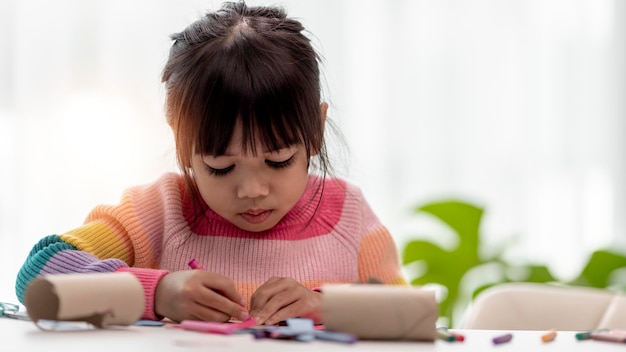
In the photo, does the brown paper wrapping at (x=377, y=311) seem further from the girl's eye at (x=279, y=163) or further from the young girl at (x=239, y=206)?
the girl's eye at (x=279, y=163)

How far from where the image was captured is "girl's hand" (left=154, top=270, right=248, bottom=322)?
3.02 feet

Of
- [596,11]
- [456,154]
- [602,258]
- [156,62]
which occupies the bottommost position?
[602,258]

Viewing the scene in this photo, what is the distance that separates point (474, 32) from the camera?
2.72 meters

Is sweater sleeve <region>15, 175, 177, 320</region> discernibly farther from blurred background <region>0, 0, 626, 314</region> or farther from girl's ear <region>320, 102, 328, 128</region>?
blurred background <region>0, 0, 626, 314</region>

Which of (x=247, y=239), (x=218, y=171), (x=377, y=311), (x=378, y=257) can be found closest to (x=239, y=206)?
(x=218, y=171)

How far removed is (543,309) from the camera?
1293 millimetres

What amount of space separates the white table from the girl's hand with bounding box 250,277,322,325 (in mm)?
165

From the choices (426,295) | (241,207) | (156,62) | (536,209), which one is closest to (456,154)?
(536,209)

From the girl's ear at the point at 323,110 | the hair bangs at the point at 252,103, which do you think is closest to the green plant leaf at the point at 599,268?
the girl's ear at the point at 323,110

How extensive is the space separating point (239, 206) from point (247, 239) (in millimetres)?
161

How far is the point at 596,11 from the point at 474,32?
1.45 ft

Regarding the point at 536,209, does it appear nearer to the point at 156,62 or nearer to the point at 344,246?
the point at 156,62

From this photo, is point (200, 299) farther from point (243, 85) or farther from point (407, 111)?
point (407, 111)

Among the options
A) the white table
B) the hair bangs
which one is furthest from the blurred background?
the white table
